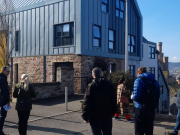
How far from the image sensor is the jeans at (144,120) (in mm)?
4680

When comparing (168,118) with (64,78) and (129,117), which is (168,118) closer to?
(129,117)

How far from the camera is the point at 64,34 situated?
16.4m

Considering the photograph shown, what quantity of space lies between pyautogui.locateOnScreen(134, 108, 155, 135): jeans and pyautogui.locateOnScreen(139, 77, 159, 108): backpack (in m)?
0.14

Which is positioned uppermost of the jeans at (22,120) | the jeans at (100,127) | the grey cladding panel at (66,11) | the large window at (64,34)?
the grey cladding panel at (66,11)

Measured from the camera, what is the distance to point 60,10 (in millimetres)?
16531

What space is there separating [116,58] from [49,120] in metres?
12.2

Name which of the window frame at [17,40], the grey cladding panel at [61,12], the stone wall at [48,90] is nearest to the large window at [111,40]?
the grey cladding panel at [61,12]

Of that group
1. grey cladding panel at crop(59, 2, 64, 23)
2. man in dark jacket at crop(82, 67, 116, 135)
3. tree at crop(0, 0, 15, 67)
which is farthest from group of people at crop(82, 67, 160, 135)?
tree at crop(0, 0, 15, 67)

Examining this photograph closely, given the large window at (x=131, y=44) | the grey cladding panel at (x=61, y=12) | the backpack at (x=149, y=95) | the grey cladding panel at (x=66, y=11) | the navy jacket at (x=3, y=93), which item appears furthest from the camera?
the large window at (x=131, y=44)

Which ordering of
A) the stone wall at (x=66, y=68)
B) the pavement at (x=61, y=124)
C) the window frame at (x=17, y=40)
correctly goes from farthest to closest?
the window frame at (x=17, y=40), the stone wall at (x=66, y=68), the pavement at (x=61, y=124)

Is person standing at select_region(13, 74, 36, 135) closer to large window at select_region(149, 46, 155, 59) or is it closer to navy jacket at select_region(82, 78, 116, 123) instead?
navy jacket at select_region(82, 78, 116, 123)

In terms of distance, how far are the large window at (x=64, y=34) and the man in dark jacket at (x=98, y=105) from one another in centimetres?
1213

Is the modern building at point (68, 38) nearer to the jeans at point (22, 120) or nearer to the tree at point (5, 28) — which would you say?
the tree at point (5, 28)

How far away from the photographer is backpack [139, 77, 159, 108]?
4648 mm
